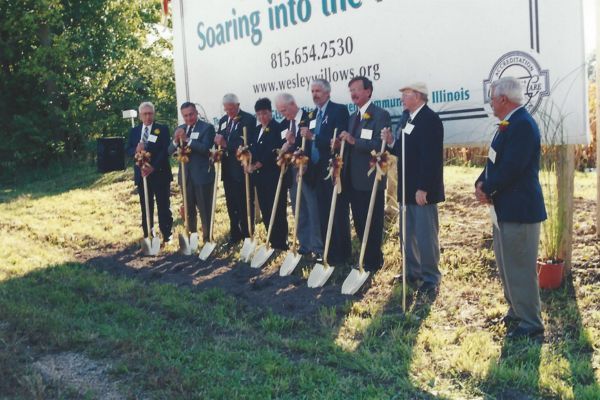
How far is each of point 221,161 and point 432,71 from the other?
288 centimetres

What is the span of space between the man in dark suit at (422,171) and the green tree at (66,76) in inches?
598

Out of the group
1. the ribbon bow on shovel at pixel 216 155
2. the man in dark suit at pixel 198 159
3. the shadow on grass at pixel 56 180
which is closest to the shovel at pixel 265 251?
the ribbon bow on shovel at pixel 216 155

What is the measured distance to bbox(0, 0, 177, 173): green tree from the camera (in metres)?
18.9

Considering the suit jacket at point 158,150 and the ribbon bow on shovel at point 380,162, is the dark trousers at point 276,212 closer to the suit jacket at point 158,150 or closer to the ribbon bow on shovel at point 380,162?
the suit jacket at point 158,150

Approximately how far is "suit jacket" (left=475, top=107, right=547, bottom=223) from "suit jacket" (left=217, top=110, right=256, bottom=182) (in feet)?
12.5

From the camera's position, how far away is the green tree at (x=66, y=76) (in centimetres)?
1889

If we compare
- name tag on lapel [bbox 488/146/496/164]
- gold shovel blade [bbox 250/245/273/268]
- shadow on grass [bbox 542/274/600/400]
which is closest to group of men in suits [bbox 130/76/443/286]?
gold shovel blade [bbox 250/245/273/268]

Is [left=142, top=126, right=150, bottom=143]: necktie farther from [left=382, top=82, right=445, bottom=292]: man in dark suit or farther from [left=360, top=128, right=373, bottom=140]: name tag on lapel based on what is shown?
[left=382, top=82, right=445, bottom=292]: man in dark suit

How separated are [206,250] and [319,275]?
2.04 metres

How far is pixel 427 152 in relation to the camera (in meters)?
5.69

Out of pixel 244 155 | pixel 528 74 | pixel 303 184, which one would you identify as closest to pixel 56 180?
pixel 244 155

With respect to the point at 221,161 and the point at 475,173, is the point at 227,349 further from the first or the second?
the point at 475,173

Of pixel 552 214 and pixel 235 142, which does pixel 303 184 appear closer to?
Result: pixel 235 142

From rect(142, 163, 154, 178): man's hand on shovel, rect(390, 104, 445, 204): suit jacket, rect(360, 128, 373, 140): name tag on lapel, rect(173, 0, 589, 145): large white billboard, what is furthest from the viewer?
rect(142, 163, 154, 178): man's hand on shovel
